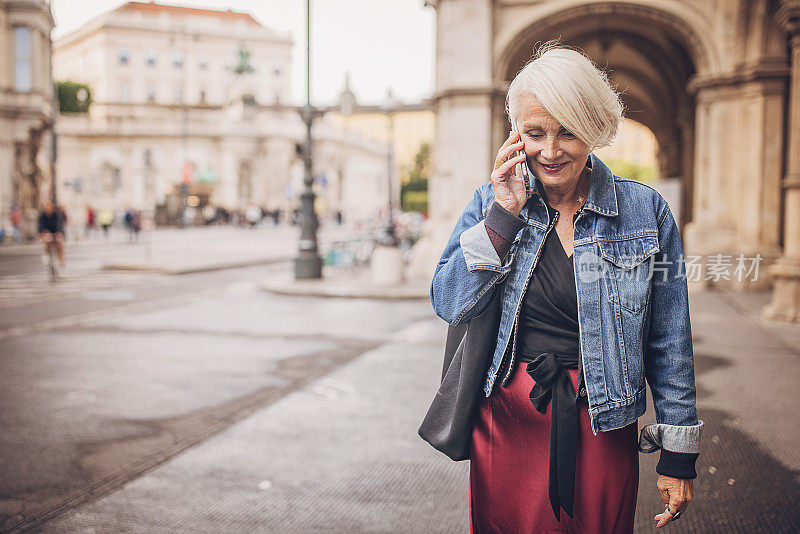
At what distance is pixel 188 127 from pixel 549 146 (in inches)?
2939

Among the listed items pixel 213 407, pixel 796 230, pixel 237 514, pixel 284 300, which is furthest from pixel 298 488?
pixel 284 300

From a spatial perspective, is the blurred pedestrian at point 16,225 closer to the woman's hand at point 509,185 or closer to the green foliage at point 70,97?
the woman's hand at point 509,185

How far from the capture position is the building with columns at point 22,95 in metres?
35.0

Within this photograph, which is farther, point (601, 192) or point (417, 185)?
point (417, 185)

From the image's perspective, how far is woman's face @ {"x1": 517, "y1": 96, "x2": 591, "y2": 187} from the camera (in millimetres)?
1854

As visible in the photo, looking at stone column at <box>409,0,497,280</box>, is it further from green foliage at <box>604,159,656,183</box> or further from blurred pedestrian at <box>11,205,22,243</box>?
green foliage at <box>604,159,656,183</box>

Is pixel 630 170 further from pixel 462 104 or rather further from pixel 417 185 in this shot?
pixel 462 104

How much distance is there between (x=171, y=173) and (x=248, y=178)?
796 centimetres

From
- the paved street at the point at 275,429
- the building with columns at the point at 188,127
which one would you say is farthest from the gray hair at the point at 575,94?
the building with columns at the point at 188,127

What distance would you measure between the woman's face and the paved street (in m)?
2.26

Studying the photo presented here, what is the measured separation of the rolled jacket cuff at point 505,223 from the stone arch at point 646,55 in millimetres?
10990

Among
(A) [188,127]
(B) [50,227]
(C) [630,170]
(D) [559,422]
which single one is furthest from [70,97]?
(D) [559,422]

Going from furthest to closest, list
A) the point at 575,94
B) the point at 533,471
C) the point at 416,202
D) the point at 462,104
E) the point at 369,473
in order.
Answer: the point at 416,202 → the point at 462,104 → the point at 369,473 → the point at 533,471 → the point at 575,94

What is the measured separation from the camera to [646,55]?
20172 mm
